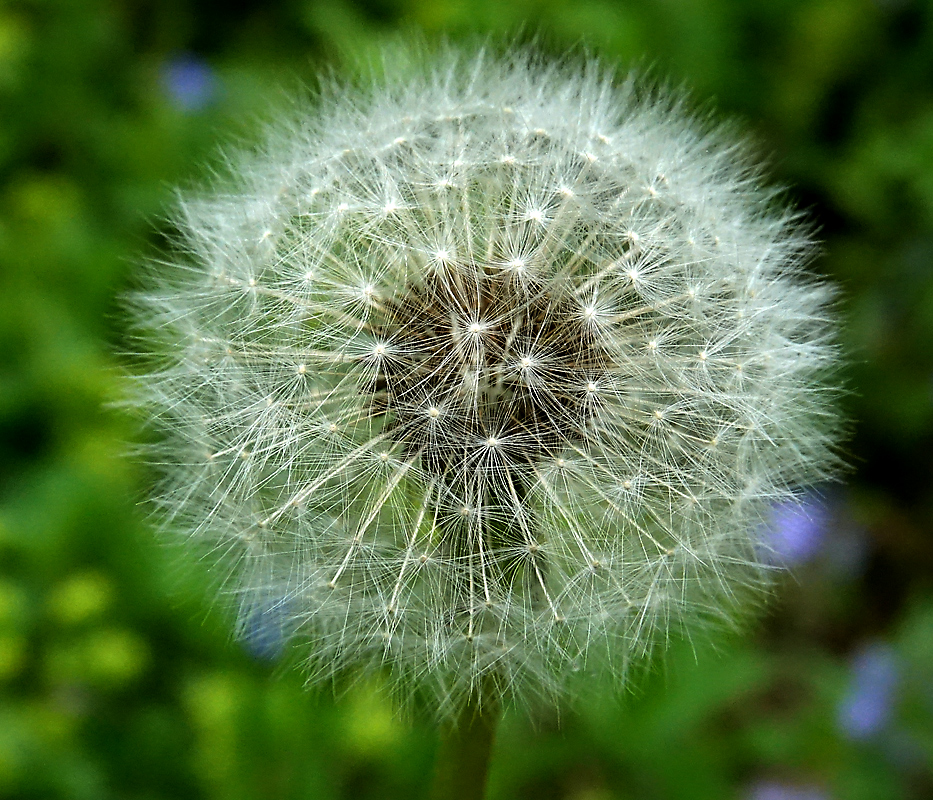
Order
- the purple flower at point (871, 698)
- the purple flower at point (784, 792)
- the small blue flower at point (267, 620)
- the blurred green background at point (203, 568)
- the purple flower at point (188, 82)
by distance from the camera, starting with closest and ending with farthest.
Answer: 1. the small blue flower at point (267, 620)
2. the blurred green background at point (203, 568)
3. the purple flower at point (871, 698)
4. the purple flower at point (784, 792)
5. the purple flower at point (188, 82)

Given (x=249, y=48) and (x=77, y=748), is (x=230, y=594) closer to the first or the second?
(x=77, y=748)

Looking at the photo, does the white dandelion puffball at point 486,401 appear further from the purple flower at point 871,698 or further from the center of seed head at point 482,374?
the purple flower at point 871,698

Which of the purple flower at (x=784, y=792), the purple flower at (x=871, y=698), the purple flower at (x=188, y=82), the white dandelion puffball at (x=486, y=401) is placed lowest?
the purple flower at (x=784, y=792)

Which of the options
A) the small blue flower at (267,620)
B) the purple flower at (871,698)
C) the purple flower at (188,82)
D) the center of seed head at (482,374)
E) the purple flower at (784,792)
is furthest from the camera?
the purple flower at (188,82)

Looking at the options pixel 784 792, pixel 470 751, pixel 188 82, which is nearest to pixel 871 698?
pixel 784 792

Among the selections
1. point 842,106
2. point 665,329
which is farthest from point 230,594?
point 842,106

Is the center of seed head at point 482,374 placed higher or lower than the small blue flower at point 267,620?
higher

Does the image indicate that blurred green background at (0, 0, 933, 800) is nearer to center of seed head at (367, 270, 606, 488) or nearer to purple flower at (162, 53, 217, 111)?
purple flower at (162, 53, 217, 111)

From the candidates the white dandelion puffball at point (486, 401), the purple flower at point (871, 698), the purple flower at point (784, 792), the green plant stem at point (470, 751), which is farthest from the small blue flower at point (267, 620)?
the purple flower at point (784, 792)
